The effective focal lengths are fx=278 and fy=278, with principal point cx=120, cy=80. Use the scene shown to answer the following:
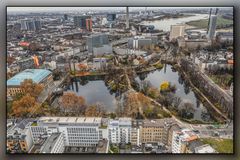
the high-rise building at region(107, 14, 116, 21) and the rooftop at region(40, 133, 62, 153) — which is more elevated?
the high-rise building at region(107, 14, 116, 21)

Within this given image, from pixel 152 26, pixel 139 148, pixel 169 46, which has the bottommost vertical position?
pixel 139 148

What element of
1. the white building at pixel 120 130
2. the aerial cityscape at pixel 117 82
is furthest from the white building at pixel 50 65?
the white building at pixel 120 130

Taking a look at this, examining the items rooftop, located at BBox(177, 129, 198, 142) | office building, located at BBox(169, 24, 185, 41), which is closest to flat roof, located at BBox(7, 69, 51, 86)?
office building, located at BBox(169, 24, 185, 41)

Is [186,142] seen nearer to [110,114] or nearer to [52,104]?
[110,114]

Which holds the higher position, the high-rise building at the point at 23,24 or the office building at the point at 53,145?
the high-rise building at the point at 23,24

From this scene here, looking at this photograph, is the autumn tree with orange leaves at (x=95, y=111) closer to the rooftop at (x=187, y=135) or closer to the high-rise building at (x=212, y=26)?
the rooftop at (x=187, y=135)

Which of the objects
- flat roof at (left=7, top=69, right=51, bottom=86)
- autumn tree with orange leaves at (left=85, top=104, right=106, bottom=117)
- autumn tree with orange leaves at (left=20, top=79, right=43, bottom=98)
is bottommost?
autumn tree with orange leaves at (left=85, top=104, right=106, bottom=117)

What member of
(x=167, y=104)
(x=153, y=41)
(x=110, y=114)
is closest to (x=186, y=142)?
(x=167, y=104)

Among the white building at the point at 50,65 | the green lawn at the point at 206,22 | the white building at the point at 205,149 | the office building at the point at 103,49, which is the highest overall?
the green lawn at the point at 206,22

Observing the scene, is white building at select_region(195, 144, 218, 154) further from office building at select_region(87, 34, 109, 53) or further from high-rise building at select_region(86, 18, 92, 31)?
high-rise building at select_region(86, 18, 92, 31)
